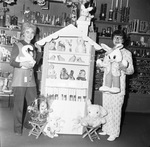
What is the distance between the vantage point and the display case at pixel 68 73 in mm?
3467

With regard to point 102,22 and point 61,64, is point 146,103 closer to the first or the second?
point 102,22

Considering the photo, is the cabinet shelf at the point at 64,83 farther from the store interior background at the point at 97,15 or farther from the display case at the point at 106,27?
the display case at the point at 106,27

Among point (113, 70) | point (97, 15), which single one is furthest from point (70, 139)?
point (97, 15)

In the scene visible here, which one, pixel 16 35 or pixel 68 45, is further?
pixel 16 35

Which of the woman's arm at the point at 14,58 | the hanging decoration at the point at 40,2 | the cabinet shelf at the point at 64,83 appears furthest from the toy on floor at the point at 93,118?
the hanging decoration at the point at 40,2

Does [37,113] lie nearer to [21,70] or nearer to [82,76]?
[21,70]

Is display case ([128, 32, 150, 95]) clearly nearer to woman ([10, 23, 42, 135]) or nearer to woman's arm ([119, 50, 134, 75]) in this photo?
woman's arm ([119, 50, 134, 75])

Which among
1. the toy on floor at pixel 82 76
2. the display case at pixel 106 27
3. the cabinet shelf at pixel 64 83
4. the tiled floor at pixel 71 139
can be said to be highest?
the display case at pixel 106 27

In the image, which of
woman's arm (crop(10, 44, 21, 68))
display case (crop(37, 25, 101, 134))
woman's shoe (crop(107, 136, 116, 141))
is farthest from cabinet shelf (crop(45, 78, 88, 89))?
woman's shoe (crop(107, 136, 116, 141))

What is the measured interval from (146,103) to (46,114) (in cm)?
294

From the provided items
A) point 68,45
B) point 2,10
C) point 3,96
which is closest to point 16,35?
point 2,10

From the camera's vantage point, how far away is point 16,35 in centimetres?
558

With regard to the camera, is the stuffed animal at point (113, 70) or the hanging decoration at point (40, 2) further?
the hanging decoration at point (40, 2)

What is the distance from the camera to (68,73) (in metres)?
3.67
